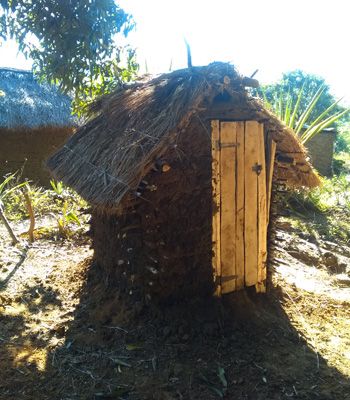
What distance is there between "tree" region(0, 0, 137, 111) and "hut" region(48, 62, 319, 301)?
2.43ft

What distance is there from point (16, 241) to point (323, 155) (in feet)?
34.0

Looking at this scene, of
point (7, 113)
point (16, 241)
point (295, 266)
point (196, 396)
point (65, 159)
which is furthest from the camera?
point (7, 113)

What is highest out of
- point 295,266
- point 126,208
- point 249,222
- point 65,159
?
point 65,159

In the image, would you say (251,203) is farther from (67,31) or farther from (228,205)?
(67,31)

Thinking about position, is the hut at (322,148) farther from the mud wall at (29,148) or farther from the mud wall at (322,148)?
the mud wall at (29,148)

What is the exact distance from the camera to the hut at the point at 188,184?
3508 mm

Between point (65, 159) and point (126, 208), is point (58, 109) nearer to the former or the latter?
point (65, 159)

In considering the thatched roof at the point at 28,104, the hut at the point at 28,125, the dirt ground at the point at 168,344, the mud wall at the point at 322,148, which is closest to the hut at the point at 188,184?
the dirt ground at the point at 168,344

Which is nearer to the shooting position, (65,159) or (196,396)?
(196,396)

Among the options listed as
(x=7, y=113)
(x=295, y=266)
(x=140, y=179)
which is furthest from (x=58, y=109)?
(x=140, y=179)

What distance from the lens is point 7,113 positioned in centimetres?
983

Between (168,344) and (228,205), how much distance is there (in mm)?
1327

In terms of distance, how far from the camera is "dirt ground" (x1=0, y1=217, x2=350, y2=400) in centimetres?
308

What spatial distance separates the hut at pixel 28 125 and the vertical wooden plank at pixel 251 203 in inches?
284
